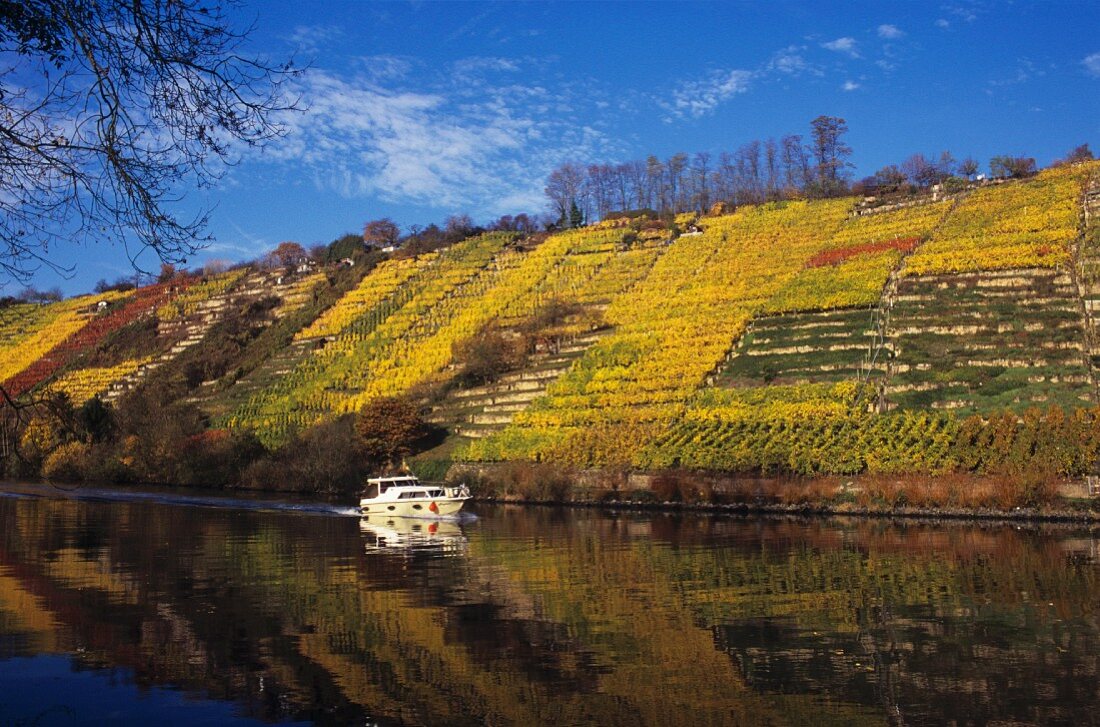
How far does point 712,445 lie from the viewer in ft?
157

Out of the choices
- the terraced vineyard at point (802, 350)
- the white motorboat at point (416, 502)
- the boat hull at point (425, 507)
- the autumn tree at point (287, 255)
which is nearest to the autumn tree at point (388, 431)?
the white motorboat at point (416, 502)

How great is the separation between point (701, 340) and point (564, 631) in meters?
46.8

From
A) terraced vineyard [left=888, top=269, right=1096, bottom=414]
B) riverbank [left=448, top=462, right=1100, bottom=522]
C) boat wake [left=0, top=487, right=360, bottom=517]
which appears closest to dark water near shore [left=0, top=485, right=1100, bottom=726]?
riverbank [left=448, top=462, right=1100, bottom=522]

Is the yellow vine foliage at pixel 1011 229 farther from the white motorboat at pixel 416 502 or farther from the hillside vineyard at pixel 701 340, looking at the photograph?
the white motorboat at pixel 416 502

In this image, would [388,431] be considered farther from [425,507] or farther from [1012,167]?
[1012,167]

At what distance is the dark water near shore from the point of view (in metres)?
12.4

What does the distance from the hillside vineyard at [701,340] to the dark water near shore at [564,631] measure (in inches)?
311

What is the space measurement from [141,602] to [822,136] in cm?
12036

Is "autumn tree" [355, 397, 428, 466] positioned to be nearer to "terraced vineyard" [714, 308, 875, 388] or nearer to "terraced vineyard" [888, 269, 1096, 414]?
"terraced vineyard" [714, 308, 875, 388]

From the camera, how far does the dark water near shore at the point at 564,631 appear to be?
1243cm

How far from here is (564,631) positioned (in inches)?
673

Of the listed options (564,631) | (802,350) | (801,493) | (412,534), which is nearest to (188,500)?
(412,534)

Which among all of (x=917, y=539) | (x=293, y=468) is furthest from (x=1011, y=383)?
(x=293, y=468)

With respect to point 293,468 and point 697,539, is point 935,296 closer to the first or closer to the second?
point 697,539
